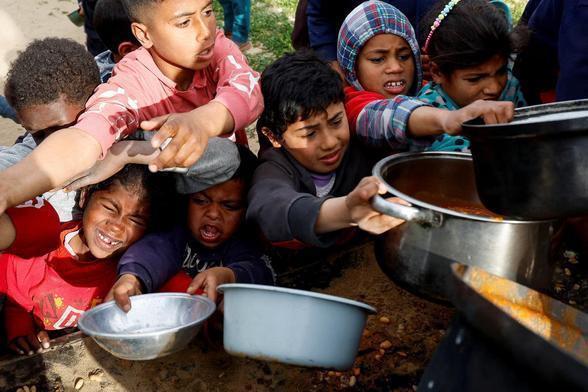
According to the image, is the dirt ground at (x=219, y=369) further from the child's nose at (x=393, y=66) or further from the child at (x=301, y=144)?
the child's nose at (x=393, y=66)

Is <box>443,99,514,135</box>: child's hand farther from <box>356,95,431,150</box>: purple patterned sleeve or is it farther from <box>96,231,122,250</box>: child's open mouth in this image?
<box>96,231,122,250</box>: child's open mouth

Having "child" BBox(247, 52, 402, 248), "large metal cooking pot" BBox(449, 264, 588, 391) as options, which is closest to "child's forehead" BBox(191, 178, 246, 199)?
"child" BBox(247, 52, 402, 248)

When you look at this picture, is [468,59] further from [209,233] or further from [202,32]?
[209,233]

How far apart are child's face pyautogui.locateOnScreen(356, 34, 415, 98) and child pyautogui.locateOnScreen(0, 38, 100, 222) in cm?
134

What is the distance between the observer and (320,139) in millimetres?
2576

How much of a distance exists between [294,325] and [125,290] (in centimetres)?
78

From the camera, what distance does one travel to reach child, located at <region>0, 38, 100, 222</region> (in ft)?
8.66

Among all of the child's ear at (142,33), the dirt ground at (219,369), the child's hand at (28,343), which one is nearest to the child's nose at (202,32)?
the child's ear at (142,33)

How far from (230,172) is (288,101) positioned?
15.3 inches

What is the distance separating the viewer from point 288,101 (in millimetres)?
2561

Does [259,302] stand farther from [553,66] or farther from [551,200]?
[553,66]

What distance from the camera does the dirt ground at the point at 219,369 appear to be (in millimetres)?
2289

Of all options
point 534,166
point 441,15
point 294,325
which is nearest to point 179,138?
point 294,325

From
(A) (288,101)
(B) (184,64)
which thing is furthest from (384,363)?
(B) (184,64)
